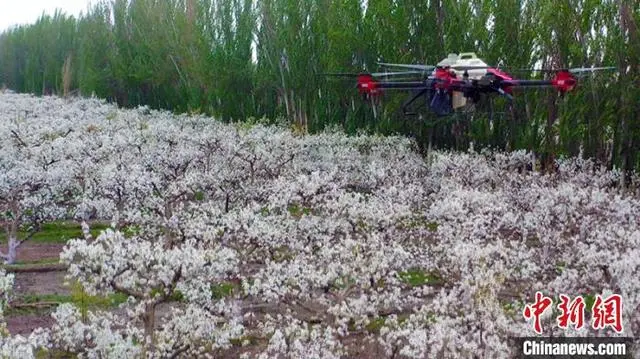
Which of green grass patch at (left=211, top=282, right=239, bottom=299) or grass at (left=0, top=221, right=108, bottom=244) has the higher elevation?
green grass patch at (left=211, top=282, right=239, bottom=299)

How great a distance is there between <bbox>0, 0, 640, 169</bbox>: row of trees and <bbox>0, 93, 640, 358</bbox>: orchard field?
118 cm

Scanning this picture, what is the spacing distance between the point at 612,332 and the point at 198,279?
494 cm

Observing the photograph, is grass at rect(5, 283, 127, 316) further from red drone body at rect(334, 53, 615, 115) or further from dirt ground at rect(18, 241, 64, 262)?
red drone body at rect(334, 53, 615, 115)

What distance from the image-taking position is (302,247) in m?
13.3

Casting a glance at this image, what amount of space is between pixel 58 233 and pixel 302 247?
851 cm

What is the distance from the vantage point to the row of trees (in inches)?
837

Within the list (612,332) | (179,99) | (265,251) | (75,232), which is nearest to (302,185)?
(265,251)

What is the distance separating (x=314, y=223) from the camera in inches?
573

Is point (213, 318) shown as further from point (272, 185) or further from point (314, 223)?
point (272, 185)

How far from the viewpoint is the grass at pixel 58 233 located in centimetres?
1847

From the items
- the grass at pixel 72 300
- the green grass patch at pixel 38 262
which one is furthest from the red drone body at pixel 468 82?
the grass at pixel 72 300

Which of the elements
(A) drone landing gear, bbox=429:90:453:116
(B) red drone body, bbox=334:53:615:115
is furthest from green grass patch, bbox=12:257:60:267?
(A) drone landing gear, bbox=429:90:453:116

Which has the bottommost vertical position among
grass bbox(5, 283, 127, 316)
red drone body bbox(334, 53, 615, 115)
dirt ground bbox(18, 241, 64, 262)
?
dirt ground bbox(18, 241, 64, 262)

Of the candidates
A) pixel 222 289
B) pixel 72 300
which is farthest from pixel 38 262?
pixel 222 289
